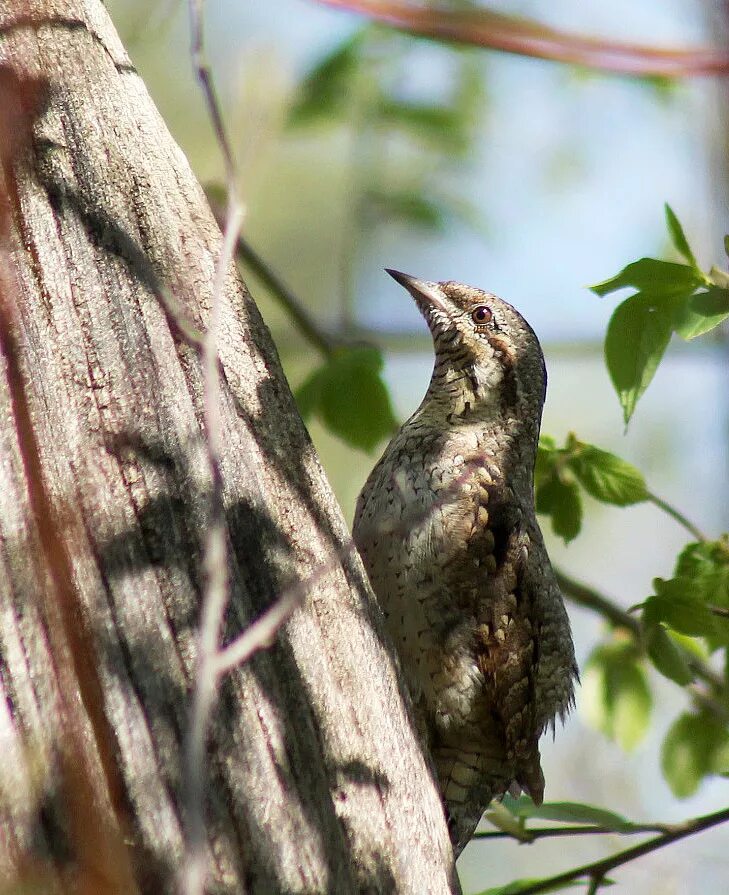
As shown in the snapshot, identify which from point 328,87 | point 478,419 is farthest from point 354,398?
point 328,87

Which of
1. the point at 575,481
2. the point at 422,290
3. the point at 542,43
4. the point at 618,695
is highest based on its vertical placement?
the point at 422,290

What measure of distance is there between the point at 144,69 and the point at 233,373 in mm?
7745

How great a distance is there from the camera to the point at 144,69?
938cm

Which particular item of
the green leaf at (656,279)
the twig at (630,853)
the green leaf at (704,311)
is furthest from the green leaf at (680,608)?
the green leaf at (656,279)

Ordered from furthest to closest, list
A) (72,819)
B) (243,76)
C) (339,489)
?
(339,489), (72,819), (243,76)

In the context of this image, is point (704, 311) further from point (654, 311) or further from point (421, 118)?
point (421, 118)

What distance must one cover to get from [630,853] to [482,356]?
1870mm

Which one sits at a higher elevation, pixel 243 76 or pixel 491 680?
pixel 243 76

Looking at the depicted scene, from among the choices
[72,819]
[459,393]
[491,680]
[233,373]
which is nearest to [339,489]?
[459,393]

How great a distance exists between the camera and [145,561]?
2227mm

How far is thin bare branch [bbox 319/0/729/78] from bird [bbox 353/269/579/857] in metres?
1.39

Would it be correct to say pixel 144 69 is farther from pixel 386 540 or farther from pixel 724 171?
pixel 724 171

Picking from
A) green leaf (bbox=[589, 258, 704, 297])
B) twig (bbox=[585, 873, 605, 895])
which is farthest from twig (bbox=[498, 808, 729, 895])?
Answer: green leaf (bbox=[589, 258, 704, 297])

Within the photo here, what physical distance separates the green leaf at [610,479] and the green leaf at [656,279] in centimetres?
60
